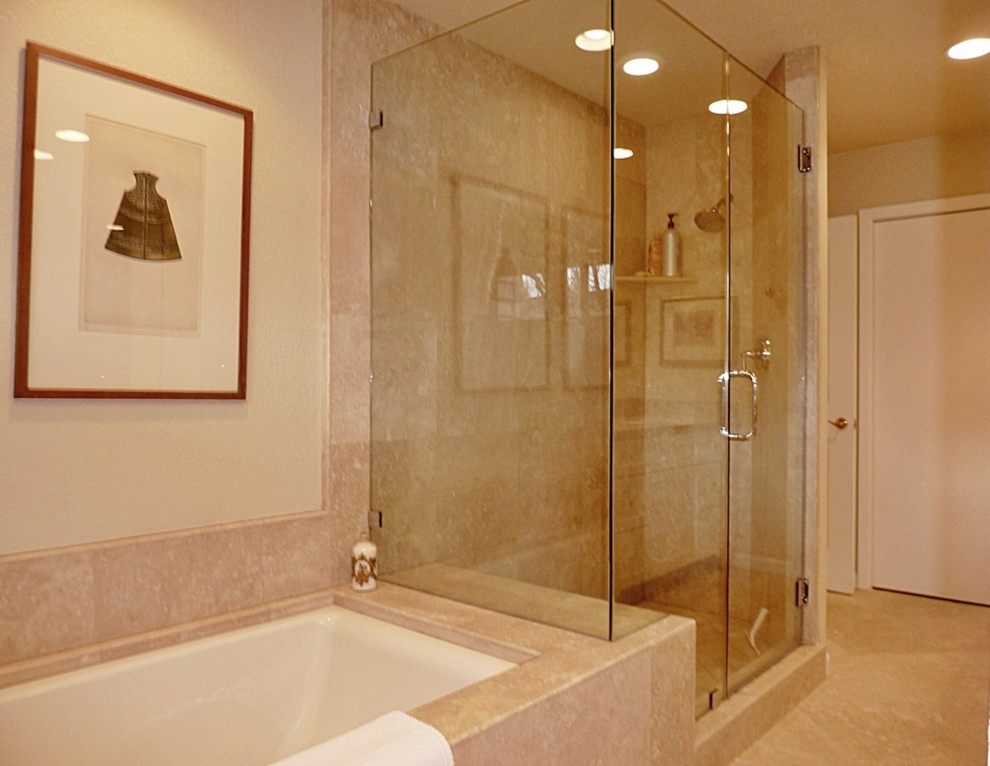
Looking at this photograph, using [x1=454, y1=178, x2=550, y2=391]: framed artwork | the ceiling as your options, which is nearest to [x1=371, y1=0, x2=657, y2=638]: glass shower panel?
[x1=454, y1=178, x2=550, y2=391]: framed artwork

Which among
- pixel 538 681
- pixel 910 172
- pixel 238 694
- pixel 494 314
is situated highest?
pixel 910 172

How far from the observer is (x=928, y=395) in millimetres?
3877

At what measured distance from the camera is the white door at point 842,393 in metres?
4.03

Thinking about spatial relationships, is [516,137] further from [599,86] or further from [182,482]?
[182,482]

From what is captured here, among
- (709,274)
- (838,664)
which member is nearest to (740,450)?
(709,274)

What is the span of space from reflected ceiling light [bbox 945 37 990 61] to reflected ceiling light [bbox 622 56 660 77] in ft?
4.80

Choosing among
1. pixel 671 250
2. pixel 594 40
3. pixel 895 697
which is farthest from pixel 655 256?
pixel 895 697

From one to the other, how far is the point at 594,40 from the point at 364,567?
5.27 ft

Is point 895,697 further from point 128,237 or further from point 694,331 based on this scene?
point 128,237

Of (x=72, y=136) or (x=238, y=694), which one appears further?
(x=238, y=694)

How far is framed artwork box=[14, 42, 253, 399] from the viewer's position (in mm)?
1616

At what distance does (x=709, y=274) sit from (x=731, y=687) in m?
1.37

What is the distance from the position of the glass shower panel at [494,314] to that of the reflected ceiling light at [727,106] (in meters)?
0.61

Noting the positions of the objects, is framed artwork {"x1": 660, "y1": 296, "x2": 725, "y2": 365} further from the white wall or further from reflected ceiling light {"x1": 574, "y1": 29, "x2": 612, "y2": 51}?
the white wall
